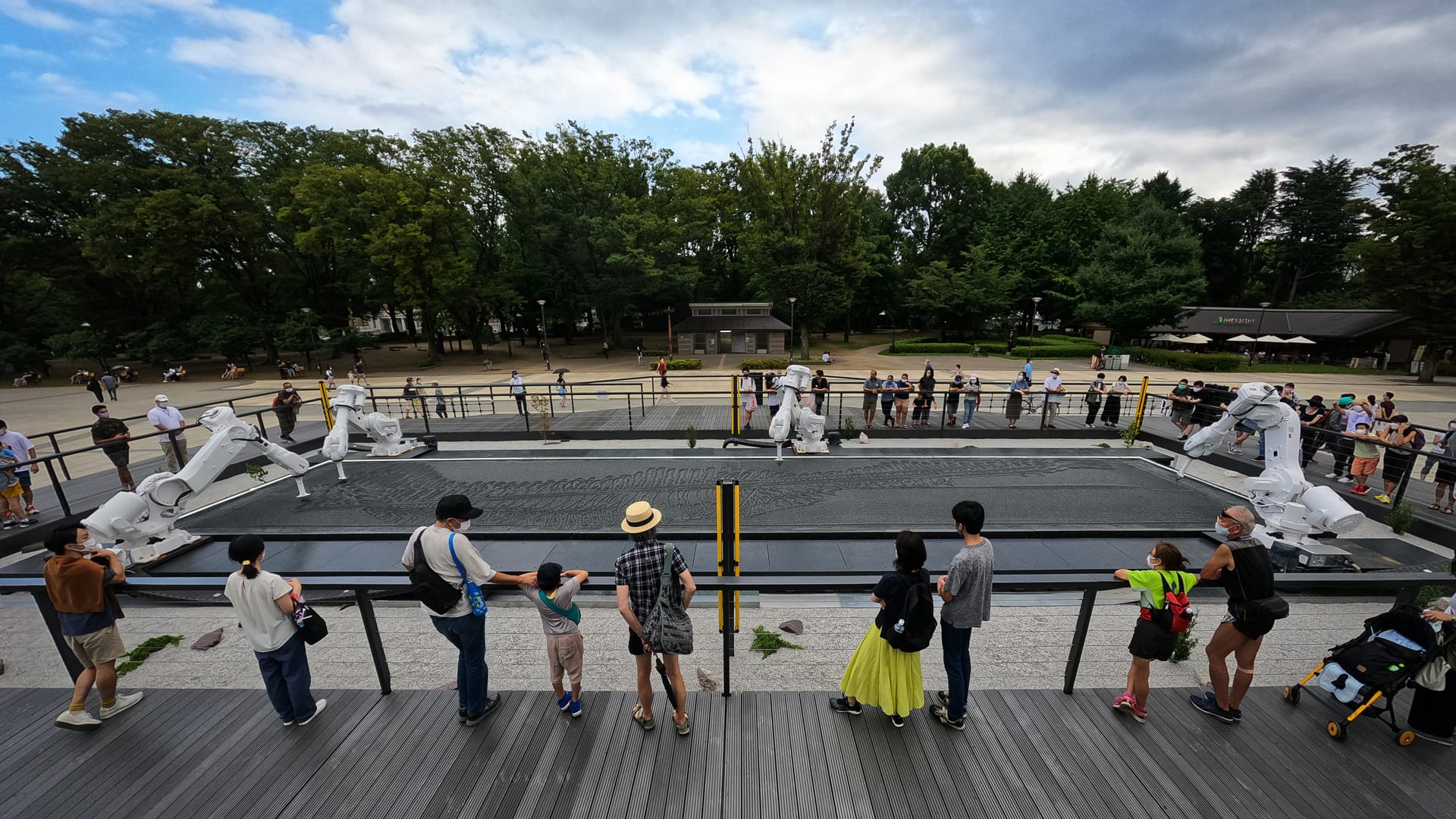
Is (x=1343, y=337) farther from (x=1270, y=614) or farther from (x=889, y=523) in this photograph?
(x=1270, y=614)

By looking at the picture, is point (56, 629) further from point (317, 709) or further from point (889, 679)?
point (889, 679)

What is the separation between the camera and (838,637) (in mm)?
5488

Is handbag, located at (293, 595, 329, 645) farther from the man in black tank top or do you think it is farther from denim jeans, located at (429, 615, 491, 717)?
the man in black tank top

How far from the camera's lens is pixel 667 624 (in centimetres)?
324

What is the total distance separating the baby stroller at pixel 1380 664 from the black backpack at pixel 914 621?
280 cm

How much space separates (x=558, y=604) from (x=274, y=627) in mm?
1865

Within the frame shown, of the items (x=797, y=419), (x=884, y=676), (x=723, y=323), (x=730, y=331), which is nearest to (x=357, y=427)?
(x=797, y=419)

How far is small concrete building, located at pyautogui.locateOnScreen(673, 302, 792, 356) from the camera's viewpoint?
137ft

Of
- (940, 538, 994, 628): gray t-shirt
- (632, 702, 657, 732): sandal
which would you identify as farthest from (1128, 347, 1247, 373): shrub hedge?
(632, 702, 657, 732): sandal

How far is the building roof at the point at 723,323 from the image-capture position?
41.6 meters

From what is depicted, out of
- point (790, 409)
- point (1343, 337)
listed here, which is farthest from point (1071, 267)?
point (790, 409)

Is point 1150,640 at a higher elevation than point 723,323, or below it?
below

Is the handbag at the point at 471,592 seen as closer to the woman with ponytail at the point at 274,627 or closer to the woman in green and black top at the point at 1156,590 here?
the woman with ponytail at the point at 274,627

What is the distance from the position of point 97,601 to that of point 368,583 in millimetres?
1937
